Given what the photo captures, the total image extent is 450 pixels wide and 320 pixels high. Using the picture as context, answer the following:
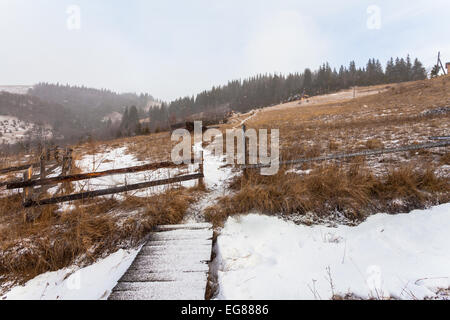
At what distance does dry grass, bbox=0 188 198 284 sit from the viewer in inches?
119

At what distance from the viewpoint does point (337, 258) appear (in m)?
2.54

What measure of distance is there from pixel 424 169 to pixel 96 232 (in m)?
7.21

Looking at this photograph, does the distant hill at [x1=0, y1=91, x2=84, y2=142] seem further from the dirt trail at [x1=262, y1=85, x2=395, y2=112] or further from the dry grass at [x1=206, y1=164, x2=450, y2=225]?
the dry grass at [x1=206, y1=164, x2=450, y2=225]

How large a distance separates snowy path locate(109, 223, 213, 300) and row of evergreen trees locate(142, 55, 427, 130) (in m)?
67.2

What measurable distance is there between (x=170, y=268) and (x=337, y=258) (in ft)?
7.78

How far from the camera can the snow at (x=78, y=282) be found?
2498 mm

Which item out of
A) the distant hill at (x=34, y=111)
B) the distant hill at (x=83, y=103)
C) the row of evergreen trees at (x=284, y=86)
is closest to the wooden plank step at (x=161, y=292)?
the row of evergreen trees at (x=284, y=86)

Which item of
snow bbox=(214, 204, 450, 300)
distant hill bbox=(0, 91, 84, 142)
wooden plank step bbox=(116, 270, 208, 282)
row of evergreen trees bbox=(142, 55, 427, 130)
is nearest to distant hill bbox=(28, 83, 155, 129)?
distant hill bbox=(0, 91, 84, 142)

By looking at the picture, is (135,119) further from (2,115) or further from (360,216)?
(2,115)

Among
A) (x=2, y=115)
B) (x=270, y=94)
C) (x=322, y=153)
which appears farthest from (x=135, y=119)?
(x=2, y=115)

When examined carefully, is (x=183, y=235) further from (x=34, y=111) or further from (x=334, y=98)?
(x=34, y=111)

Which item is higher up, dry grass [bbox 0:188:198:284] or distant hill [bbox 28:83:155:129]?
distant hill [bbox 28:83:155:129]

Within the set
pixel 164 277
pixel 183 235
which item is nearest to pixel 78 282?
pixel 164 277
